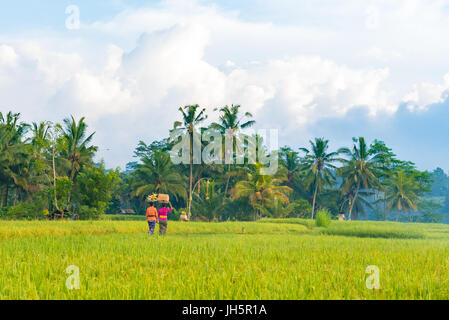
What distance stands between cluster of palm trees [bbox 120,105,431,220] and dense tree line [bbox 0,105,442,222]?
0.27ft

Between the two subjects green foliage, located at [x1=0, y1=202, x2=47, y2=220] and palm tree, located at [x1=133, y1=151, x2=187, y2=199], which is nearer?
green foliage, located at [x1=0, y1=202, x2=47, y2=220]

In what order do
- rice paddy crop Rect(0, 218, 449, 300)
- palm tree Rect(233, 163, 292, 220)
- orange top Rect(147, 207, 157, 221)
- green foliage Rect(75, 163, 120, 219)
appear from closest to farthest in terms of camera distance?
rice paddy crop Rect(0, 218, 449, 300)
orange top Rect(147, 207, 157, 221)
green foliage Rect(75, 163, 120, 219)
palm tree Rect(233, 163, 292, 220)

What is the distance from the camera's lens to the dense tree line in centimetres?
2278

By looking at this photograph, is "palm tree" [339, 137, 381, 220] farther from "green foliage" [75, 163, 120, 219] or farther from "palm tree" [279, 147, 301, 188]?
"green foliage" [75, 163, 120, 219]

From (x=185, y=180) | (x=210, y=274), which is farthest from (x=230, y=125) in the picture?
(x=210, y=274)

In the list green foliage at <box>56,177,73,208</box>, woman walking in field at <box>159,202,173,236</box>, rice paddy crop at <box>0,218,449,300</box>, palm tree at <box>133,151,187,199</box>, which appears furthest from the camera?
palm tree at <box>133,151,187,199</box>

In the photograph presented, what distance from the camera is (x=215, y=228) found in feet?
60.2

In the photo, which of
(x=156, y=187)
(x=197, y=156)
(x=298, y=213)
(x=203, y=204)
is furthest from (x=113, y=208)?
(x=298, y=213)

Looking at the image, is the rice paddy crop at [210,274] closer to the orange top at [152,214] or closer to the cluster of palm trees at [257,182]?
the orange top at [152,214]

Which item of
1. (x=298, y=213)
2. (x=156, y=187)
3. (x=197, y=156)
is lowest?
(x=298, y=213)

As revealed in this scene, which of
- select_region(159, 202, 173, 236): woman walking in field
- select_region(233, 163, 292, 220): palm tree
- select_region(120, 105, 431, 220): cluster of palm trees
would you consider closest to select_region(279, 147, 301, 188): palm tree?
select_region(120, 105, 431, 220): cluster of palm trees
